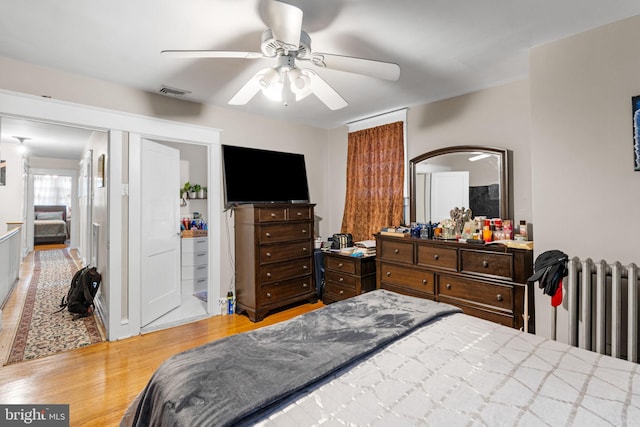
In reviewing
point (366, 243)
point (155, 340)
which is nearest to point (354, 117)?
point (366, 243)

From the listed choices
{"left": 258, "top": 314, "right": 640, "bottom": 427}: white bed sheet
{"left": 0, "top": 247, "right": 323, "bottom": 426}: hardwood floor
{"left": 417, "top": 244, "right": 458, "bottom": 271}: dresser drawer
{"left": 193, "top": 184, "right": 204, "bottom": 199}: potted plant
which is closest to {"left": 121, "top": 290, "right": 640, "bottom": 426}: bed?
{"left": 258, "top": 314, "right": 640, "bottom": 427}: white bed sheet

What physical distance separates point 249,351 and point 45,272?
636 centimetres

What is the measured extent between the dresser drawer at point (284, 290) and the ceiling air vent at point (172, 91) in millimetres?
2238

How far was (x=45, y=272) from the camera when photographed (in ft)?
18.2

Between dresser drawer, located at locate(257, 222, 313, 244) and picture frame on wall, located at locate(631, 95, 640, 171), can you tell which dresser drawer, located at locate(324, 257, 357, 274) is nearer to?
dresser drawer, located at locate(257, 222, 313, 244)

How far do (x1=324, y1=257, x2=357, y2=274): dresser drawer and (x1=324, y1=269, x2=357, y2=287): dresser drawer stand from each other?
51mm

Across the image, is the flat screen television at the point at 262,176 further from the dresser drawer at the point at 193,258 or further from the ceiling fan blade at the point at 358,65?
the ceiling fan blade at the point at 358,65

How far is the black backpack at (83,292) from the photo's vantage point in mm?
3453

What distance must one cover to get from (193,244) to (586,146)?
454cm

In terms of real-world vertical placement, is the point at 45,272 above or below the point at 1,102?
below

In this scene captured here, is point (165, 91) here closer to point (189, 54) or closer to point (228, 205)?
point (228, 205)

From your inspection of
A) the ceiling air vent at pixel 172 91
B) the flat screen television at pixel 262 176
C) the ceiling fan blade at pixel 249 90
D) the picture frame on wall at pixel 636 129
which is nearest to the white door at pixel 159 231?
the ceiling air vent at pixel 172 91

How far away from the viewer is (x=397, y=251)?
326cm

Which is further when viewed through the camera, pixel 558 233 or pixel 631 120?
pixel 558 233
